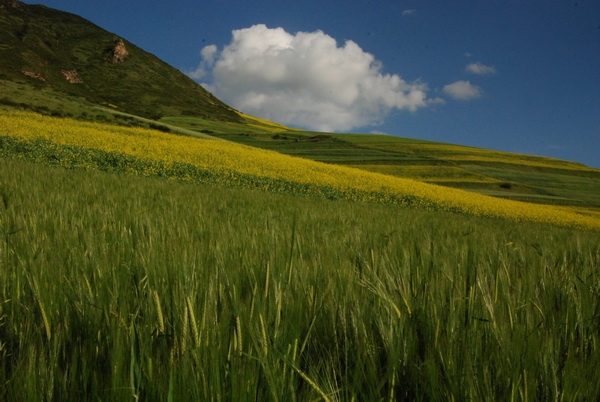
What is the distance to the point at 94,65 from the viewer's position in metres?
93.9

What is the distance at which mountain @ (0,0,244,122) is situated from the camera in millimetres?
65812

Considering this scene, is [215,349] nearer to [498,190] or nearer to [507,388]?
[507,388]

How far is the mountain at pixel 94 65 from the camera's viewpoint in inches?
2591

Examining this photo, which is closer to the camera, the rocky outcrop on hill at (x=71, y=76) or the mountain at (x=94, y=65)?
the mountain at (x=94, y=65)

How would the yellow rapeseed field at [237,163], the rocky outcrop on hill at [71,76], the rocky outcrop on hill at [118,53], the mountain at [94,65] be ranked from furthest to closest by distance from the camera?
the rocky outcrop on hill at [118,53] < the rocky outcrop on hill at [71,76] < the mountain at [94,65] < the yellow rapeseed field at [237,163]

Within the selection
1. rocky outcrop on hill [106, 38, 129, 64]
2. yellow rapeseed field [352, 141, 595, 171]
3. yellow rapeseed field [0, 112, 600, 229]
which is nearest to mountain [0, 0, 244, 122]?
rocky outcrop on hill [106, 38, 129, 64]

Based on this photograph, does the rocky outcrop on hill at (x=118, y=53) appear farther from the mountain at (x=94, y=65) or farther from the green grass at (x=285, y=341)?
the green grass at (x=285, y=341)

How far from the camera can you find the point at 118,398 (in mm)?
500

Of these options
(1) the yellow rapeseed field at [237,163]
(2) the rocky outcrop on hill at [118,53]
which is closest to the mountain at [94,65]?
(2) the rocky outcrop on hill at [118,53]

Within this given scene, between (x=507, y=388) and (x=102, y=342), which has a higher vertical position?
(x=507, y=388)

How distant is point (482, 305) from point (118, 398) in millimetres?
772

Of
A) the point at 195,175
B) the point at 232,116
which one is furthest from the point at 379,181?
the point at 232,116

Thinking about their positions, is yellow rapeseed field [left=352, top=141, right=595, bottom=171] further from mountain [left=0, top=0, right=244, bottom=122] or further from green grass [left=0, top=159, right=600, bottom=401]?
green grass [left=0, top=159, right=600, bottom=401]

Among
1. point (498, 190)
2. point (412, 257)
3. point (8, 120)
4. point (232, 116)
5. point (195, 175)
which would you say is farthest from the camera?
point (232, 116)
